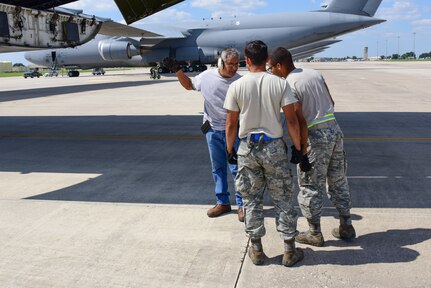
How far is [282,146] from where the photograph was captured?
3846 millimetres

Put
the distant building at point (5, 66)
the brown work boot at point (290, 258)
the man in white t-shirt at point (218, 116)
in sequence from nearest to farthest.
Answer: the brown work boot at point (290, 258) < the man in white t-shirt at point (218, 116) < the distant building at point (5, 66)

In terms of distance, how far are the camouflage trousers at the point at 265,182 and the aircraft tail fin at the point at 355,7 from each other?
132ft

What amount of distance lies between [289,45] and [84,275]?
4084 centimetres

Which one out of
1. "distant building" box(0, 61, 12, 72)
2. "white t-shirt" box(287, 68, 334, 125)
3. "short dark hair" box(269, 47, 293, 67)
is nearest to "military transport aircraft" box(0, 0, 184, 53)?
"short dark hair" box(269, 47, 293, 67)

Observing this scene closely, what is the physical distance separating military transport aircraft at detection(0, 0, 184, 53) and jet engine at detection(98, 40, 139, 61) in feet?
94.8

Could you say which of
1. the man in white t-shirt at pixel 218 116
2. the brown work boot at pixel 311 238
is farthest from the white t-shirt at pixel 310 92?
the brown work boot at pixel 311 238

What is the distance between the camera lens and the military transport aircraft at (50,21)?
291 inches

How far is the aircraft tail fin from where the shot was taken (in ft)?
131

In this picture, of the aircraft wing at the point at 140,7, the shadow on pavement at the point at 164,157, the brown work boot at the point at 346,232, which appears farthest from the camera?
the aircraft wing at the point at 140,7

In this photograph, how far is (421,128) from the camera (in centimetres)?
1090

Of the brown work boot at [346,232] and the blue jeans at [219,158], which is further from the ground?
the blue jeans at [219,158]

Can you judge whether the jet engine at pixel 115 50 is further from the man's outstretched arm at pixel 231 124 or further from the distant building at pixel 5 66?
the distant building at pixel 5 66


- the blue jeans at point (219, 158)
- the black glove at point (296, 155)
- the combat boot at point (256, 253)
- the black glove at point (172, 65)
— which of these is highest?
the black glove at point (172, 65)

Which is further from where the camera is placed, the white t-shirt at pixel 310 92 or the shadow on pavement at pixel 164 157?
the shadow on pavement at pixel 164 157
